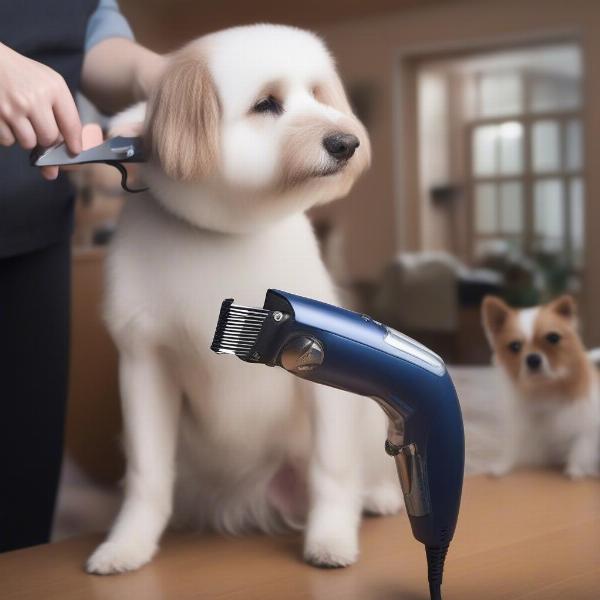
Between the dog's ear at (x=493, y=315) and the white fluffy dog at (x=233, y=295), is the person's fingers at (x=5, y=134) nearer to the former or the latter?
the white fluffy dog at (x=233, y=295)

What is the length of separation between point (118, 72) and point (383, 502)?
0.48 m

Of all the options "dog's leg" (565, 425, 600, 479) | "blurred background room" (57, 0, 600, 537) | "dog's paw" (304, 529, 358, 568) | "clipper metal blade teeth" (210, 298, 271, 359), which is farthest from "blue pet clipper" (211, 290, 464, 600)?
"blurred background room" (57, 0, 600, 537)

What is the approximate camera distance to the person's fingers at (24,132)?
538 mm

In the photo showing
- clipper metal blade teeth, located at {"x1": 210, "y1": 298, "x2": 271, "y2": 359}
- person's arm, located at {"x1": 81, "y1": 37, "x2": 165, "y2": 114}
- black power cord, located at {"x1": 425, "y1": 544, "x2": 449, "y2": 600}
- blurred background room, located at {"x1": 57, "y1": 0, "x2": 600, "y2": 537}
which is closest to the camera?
clipper metal blade teeth, located at {"x1": 210, "y1": 298, "x2": 271, "y2": 359}

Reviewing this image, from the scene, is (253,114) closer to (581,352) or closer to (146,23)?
(581,352)

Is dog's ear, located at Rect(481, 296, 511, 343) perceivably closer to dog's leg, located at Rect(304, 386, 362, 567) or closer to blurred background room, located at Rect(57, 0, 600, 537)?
dog's leg, located at Rect(304, 386, 362, 567)

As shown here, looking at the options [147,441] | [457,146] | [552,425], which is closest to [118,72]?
[147,441]

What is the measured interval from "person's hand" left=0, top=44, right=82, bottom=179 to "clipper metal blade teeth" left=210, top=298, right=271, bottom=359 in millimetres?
190

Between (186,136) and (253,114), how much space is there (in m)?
0.06

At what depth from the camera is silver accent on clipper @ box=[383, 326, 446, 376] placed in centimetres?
49

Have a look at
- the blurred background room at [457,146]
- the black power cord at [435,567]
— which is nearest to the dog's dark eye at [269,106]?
the black power cord at [435,567]

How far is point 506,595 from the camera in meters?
0.58

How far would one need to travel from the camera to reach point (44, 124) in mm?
542

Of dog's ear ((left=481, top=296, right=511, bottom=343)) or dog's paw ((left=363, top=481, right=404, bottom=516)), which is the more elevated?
dog's ear ((left=481, top=296, right=511, bottom=343))
